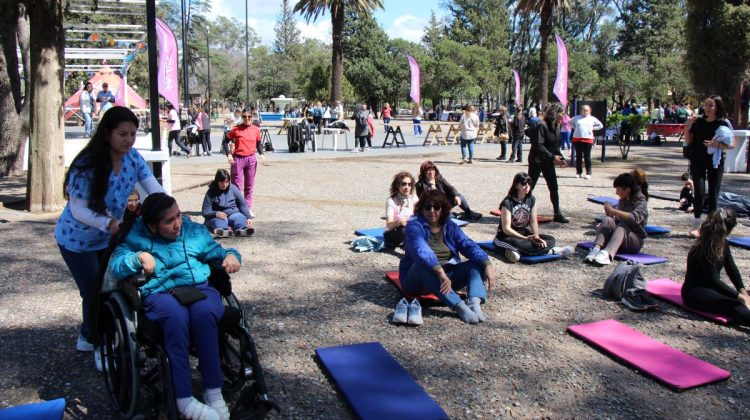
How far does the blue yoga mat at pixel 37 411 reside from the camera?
3084mm

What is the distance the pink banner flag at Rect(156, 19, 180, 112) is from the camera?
438 inches

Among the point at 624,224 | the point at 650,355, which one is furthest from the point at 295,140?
the point at 650,355

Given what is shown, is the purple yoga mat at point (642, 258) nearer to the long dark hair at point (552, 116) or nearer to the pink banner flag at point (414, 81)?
the long dark hair at point (552, 116)

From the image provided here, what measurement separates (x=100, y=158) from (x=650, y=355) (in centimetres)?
366

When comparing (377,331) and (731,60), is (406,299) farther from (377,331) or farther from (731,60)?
(731,60)

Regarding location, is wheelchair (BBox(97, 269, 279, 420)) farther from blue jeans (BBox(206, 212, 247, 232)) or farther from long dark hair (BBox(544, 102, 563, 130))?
long dark hair (BBox(544, 102, 563, 130))

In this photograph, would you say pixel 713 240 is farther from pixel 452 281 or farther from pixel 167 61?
pixel 167 61

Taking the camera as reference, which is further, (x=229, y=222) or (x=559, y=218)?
(x=559, y=218)

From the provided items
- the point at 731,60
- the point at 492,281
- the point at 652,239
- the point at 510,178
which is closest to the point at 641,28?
the point at 731,60

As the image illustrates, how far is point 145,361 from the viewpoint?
9.84 feet

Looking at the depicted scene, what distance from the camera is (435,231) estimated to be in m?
5.24

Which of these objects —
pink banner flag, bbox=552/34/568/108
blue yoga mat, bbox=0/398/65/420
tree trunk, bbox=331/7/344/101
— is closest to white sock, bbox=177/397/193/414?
blue yoga mat, bbox=0/398/65/420

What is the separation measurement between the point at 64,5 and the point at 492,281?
7.86 m

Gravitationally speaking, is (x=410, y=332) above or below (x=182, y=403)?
below
